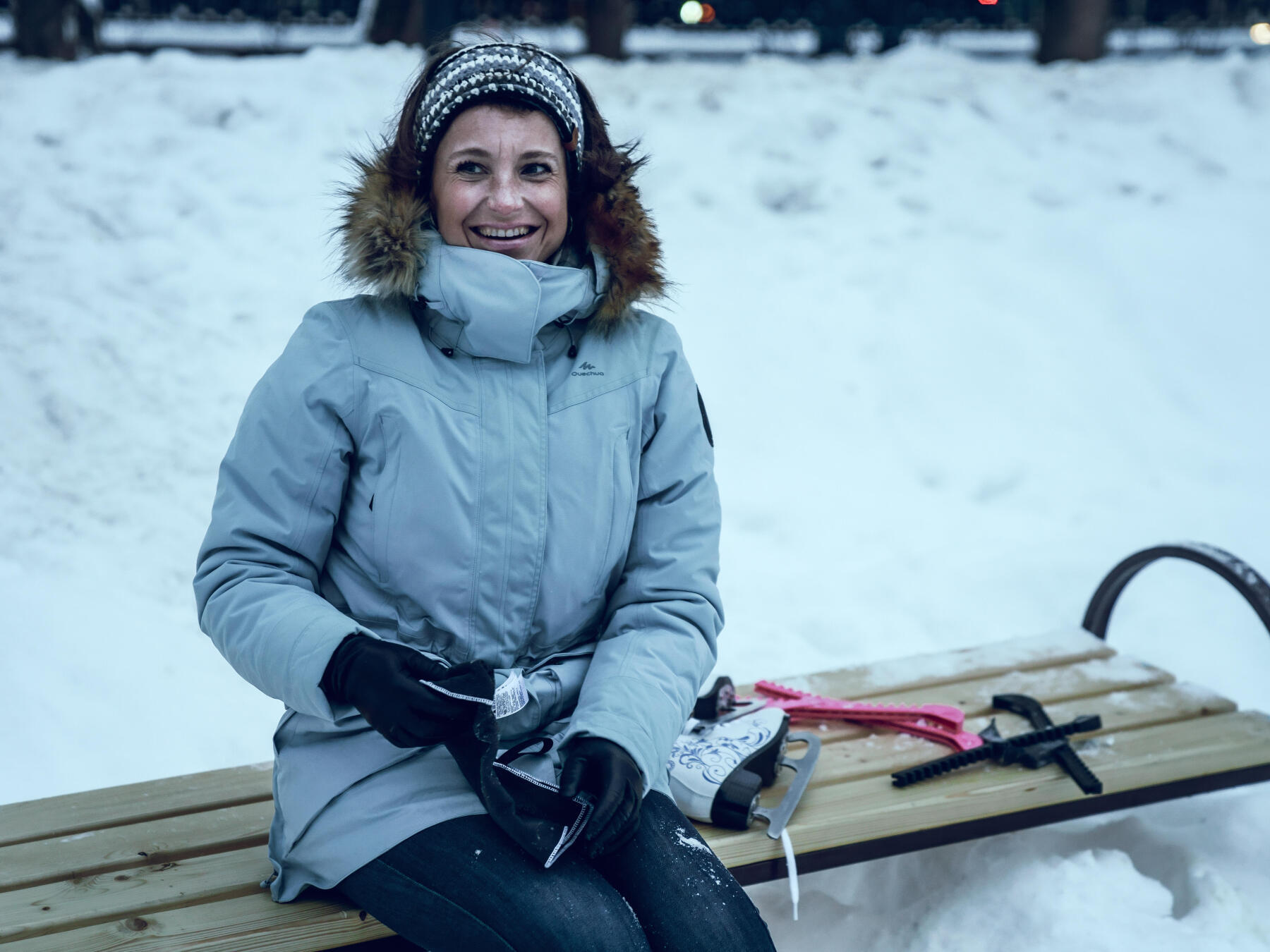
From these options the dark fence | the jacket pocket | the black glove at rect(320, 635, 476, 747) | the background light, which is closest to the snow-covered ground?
the jacket pocket

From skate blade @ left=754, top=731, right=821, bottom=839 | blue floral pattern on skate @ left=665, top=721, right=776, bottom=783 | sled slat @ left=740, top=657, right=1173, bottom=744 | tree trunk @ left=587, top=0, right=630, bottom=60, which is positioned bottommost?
sled slat @ left=740, top=657, right=1173, bottom=744

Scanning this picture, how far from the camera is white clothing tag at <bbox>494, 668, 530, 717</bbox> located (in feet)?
6.69

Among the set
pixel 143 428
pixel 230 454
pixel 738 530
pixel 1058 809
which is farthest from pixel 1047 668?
pixel 143 428

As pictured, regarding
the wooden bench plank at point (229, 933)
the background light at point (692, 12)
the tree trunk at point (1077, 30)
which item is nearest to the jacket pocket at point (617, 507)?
the wooden bench plank at point (229, 933)

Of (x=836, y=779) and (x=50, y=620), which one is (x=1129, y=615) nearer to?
(x=836, y=779)

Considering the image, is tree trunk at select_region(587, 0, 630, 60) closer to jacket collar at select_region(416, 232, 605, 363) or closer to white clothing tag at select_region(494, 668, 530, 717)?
jacket collar at select_region(416, 232, 605, 363)

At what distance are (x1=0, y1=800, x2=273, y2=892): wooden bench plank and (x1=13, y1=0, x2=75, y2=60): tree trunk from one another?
24.3 ft

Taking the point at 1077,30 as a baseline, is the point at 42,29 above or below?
below

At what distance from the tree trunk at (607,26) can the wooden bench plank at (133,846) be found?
26.1 feet

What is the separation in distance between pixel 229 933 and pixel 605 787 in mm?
727

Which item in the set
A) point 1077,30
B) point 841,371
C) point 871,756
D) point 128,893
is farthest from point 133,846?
point 1077,30

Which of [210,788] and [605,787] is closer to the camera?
[605,787]

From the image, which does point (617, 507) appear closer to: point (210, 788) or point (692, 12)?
point (210, 788)

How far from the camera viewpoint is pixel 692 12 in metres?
11.9
